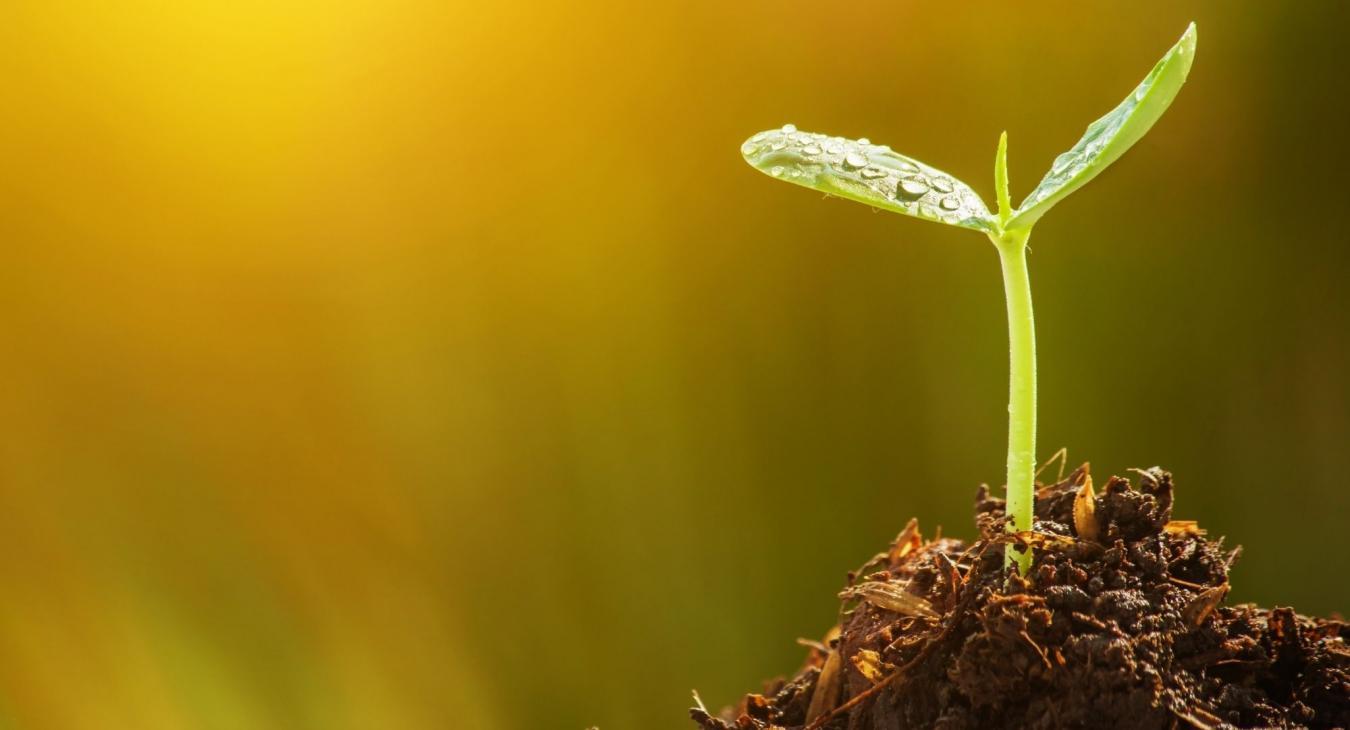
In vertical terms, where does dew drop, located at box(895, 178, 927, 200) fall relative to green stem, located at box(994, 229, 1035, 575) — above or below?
above

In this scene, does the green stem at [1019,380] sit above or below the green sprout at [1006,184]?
below

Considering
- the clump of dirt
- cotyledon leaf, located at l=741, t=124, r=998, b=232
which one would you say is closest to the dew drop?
cotyledon leaf, located at l=741, t=124, r=998, b=232

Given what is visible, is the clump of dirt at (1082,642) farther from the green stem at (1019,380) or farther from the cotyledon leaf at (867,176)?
the cotyledon leaf at (867,176)

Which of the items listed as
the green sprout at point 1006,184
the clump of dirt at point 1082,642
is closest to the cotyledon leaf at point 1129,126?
the green sprout at point 1006,184

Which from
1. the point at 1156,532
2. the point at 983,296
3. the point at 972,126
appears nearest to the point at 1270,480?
the point at 983,296

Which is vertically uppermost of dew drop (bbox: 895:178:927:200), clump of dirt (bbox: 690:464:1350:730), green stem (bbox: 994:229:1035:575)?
dew drop (bbox: 895:178:927:200)

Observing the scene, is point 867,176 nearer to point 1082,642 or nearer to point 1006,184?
point 1006,184

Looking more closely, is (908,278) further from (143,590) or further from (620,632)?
(143,590)

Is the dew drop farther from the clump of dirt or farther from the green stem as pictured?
the clump of dirt
